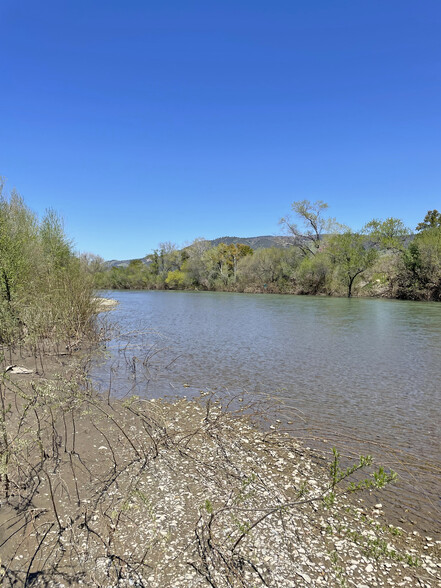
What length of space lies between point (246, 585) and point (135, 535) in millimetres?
1201

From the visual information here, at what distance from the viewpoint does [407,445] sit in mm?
5938

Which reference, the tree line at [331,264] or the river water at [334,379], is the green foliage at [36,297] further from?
the tree line at [331,264]

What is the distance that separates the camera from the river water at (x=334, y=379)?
5.65 m

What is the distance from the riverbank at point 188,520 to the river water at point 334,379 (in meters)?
0.94

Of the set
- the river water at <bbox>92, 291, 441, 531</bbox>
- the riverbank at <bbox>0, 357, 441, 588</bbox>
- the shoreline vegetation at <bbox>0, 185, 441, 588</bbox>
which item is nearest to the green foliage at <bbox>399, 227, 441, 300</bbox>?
the river water at <bbox>92, 291, 441, 531</bbox>

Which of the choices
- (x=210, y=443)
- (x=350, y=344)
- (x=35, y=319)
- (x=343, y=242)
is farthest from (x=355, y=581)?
(x=343, y=242)

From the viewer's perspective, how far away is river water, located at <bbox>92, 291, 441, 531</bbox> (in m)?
5.65

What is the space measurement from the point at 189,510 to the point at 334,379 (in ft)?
23.8

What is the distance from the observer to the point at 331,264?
5334cm

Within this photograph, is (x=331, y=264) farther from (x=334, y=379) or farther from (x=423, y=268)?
(x=334, y=379)

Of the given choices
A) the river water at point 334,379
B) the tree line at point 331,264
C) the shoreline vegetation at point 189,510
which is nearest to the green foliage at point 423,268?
the tree line at point 331,264

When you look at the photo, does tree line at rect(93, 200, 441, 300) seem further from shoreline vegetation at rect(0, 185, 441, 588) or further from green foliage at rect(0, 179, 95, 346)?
shoreline vegetation at rect(0, 185, 441, 588)

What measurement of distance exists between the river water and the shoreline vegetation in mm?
802

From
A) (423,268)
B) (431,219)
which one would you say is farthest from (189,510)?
(431,219)
